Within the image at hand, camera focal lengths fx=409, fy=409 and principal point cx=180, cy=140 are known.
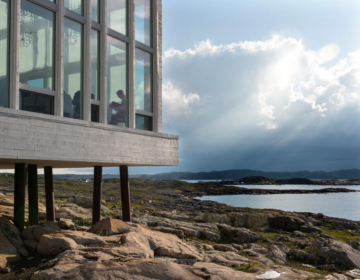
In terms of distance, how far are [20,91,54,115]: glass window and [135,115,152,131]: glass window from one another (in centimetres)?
496

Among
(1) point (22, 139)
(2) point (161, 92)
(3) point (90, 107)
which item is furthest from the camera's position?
(2) point (161, 92)

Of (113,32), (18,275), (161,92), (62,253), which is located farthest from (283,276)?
(113,32)

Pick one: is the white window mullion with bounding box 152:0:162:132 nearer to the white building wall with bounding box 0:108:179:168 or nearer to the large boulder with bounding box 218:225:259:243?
the white building wall with bounding box 0:108:179:168

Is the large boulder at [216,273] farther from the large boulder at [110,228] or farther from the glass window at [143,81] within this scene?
the glass window at [143,81]

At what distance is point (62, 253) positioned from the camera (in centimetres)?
1254

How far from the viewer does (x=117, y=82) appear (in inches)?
707

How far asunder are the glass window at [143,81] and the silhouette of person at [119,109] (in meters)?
0.91

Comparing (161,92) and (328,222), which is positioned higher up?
(161,92)

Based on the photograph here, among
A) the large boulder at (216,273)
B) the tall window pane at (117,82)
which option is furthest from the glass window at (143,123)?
the large boulder at (216,273)

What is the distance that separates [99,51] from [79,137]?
4.07m

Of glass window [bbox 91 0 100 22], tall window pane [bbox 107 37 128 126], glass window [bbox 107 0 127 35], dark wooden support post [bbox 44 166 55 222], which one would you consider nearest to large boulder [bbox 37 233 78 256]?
tall window pane [bbox 107 37 128 126]

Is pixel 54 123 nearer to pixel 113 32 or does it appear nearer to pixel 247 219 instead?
pixel 113 32

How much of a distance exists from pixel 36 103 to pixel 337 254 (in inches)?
539

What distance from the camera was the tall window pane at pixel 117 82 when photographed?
1759 cm
